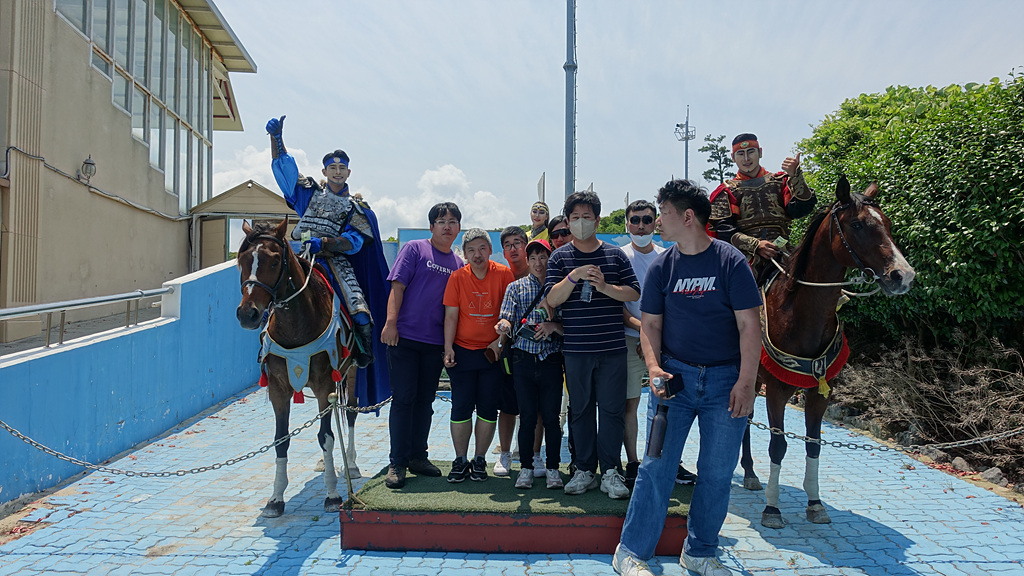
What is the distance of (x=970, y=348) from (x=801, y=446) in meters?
1.91

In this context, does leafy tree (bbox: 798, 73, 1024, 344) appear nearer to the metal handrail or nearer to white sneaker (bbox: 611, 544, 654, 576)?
white sneaker (bbox: 611, 544, 654, 576)

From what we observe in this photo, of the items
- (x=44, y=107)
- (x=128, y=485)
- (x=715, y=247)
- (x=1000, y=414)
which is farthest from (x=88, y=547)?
(x=44, y=107)

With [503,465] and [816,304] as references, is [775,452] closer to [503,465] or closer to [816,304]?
[816,304]

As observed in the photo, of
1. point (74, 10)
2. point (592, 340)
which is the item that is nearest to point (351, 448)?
point (592, 340)

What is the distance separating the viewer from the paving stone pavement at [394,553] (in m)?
3.73

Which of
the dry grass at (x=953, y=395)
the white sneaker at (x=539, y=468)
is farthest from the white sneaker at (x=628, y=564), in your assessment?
the dry grass at (x=953, y=395)

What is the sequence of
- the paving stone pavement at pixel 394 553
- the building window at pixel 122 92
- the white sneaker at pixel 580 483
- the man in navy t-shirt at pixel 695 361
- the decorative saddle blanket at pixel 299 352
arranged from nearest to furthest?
the man in navy t-shirt at pixel 695 361
the paving stone pavement at pixel 394 553
the white sneaker at pixel 580 483
the decorative saddle blanket at pixel 299 352
the building window at pixel 122 92

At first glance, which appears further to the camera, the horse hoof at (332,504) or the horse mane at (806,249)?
the horse hoof at (332,504)

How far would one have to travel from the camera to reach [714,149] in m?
38.3

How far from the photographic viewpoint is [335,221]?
533 cm

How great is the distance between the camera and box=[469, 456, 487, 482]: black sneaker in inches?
181

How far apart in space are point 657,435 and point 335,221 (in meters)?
3.32

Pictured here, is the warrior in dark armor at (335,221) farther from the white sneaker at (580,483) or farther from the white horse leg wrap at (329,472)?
the white sneaker at (580,483)

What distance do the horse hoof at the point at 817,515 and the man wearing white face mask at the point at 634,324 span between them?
132 cm
